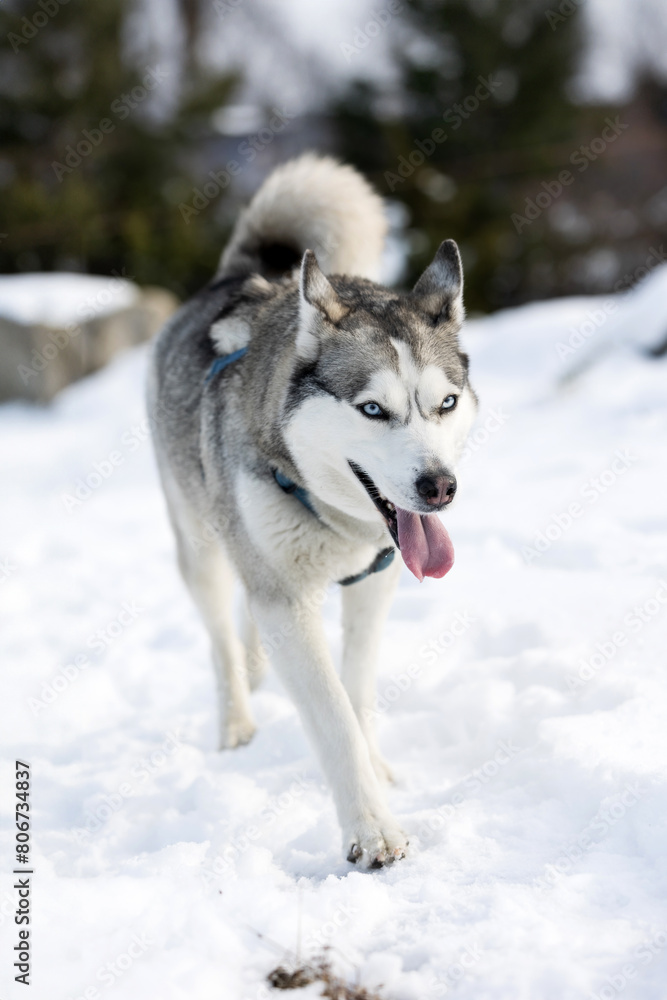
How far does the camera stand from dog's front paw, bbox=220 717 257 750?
312 centimetres

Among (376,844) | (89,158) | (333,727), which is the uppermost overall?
(333,727)

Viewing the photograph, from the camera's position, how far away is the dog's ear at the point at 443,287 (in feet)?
8.61

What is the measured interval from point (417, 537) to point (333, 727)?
57cm

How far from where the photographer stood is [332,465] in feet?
7.95

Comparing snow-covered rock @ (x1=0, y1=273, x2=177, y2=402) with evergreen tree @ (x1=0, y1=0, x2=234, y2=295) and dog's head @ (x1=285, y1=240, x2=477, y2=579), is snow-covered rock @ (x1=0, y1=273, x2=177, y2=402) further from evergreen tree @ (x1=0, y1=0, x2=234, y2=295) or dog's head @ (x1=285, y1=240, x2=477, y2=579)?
dog's head @ (x1=285, y1=240, x2=477, y2=579)

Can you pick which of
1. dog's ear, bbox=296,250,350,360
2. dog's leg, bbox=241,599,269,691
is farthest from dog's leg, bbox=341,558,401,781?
dog's leg, bbox=241,599,269,691

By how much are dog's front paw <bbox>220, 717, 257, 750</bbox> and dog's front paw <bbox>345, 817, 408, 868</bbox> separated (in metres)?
0.96

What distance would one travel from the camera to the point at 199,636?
13.4ft

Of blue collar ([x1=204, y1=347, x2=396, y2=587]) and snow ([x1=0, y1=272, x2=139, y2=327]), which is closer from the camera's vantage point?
blue collar ([x1=204, y1=347, x2=396, y2=587])

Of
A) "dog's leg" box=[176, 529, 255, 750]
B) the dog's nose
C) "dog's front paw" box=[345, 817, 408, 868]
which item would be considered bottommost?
"dog's leg" box=[176, 529, 255, 750]

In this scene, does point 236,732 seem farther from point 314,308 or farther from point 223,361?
point 314,308

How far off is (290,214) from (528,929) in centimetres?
268

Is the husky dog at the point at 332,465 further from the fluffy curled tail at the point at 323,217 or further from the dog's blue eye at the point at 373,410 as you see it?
the fluffy curled tail at the point at 323,217

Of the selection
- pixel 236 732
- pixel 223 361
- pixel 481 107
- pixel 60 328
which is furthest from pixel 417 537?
pixel 481 107
